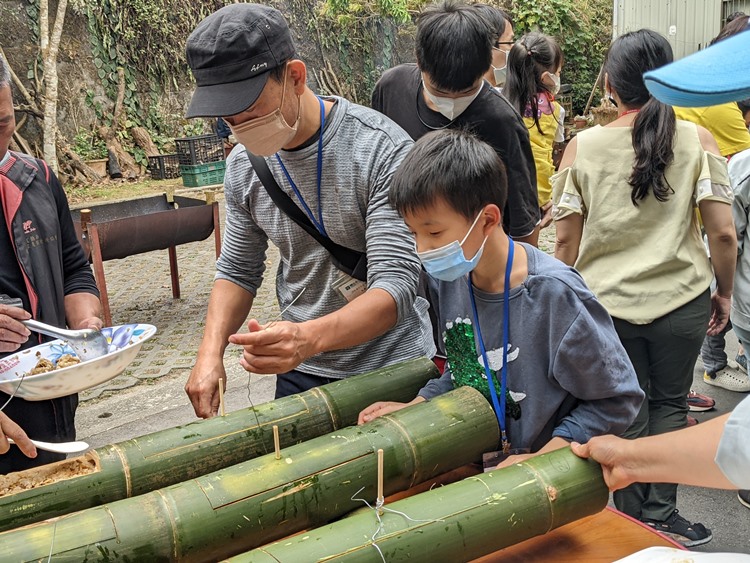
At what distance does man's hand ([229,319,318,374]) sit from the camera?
169 centimetres

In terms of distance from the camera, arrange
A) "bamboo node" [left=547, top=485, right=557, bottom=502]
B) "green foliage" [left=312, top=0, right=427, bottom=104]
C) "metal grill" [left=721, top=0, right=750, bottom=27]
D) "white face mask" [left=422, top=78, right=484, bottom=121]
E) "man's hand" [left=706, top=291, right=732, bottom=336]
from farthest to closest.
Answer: "green foliage" [left=312, top=0, right=427, bottom=104], "metal grill" [left=721, top=0, right=750, bottom=27], "man's hand" [left=706, top=291, right=732, bottom=336], "white face mask" [left=422, top=78, right=484, bottom=121], "bamboo node" [left=547, top=485, right=557, bottom=502]

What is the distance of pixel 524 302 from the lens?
1723 millimetres

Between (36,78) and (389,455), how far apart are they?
1113 cm

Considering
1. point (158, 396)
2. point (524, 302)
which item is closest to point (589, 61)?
point (158, 396)

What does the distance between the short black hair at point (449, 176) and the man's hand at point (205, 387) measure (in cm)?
71

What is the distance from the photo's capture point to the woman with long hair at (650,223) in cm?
270

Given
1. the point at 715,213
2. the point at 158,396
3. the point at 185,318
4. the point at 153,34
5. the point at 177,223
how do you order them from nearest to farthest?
the point at 715,213, the point at 158,396, the point at 177,223, the point at 185,318, the point at 153,34

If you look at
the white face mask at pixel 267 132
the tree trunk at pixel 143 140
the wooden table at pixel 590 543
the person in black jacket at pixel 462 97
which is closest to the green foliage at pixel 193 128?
the tree trunk at pixel 143 140

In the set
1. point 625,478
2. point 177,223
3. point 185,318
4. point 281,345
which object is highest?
point 281,345

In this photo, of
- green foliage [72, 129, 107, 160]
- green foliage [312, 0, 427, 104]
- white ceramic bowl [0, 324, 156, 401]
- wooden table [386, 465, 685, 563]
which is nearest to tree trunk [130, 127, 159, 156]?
green foliage [72, 129, 107, 160]

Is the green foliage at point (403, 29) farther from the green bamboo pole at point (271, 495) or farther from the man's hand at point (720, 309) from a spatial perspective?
the green bamboo pole at point (271, 495)

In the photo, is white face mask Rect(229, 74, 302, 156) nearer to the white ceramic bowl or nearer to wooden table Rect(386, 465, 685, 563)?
the white ceramic bowl

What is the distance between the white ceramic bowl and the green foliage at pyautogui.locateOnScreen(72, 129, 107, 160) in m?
10.1

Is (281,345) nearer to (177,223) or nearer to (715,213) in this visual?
(715,213)
